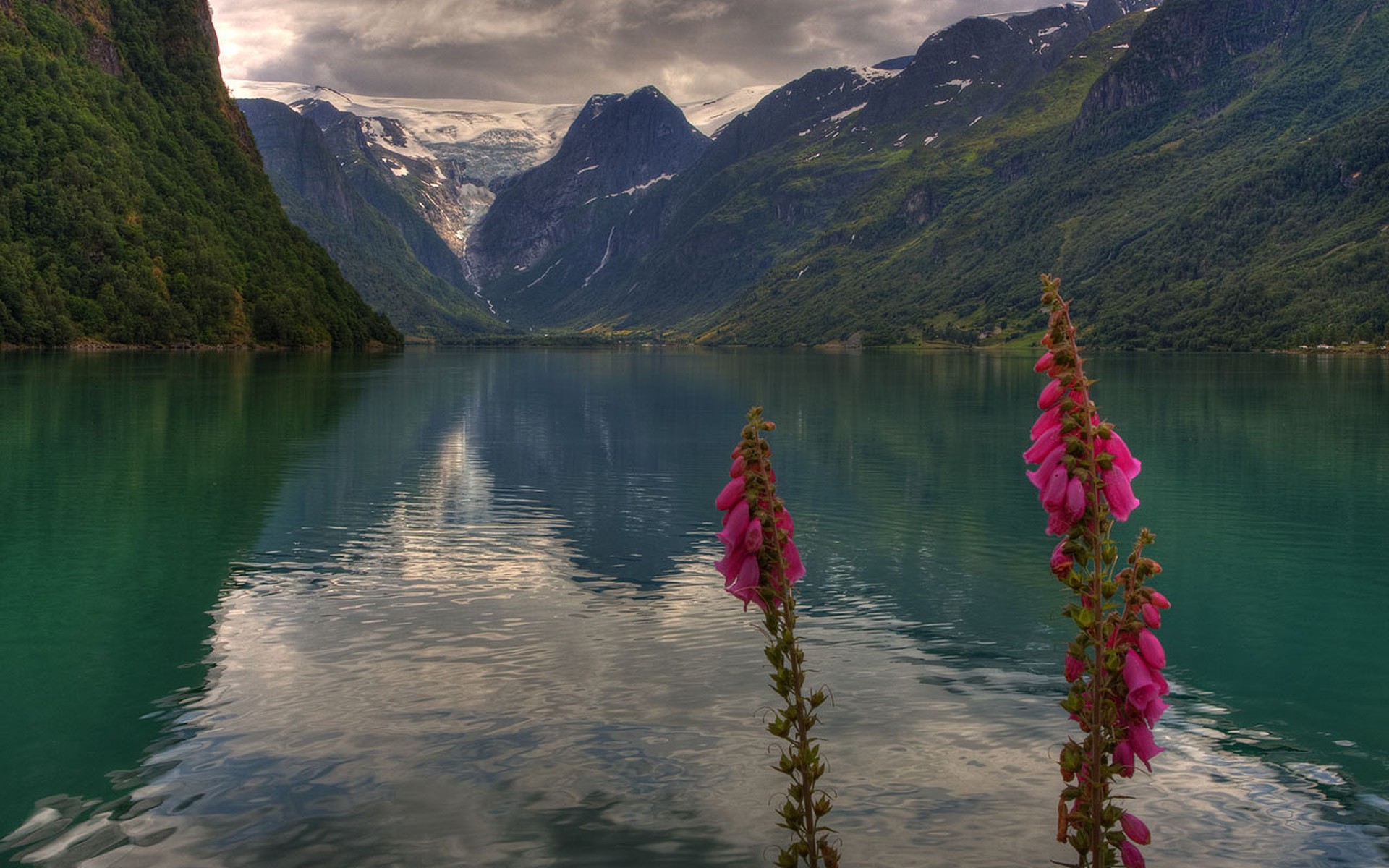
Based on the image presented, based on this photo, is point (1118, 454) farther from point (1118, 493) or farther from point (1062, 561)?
point (1062, 561)

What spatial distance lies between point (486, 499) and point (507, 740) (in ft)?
93.5

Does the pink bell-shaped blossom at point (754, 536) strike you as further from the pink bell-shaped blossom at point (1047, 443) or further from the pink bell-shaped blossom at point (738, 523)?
the pink bell-shaped blossom at point (1047, 443)

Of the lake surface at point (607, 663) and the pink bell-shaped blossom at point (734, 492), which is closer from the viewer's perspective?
the pink bell-shaped blossom at point (734, 492)

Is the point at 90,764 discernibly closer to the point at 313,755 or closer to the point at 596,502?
the point at 313,755

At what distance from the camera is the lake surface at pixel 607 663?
48.9 ft

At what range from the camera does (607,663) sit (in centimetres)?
2238

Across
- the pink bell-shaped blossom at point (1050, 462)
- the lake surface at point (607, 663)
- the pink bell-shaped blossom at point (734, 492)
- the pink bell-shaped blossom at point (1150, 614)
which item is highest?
the pink bell-shaped blossom at point (1050, 462)

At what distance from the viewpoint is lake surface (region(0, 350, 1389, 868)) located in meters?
14.9

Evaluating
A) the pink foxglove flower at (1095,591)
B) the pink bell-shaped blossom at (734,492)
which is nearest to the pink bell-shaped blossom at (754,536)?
the pink bell-shaped blossom at (734,492)

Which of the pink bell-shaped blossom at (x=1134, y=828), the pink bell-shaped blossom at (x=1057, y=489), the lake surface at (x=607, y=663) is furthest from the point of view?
the lake surface at (x=607, y=663)

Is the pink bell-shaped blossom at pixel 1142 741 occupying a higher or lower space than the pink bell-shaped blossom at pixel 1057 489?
lower

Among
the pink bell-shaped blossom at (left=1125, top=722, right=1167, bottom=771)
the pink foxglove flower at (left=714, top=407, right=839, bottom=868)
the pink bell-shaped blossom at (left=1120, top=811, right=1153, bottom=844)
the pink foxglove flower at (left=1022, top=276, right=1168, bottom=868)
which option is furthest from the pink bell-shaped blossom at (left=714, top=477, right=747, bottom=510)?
the pink bell-shaped blossom at (left=1120, top=811, right=1153, bottom=844)

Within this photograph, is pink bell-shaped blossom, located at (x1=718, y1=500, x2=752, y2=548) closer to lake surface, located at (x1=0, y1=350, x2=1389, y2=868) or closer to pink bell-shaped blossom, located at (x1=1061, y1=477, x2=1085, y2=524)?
pink bell-shaped blossom, located at (x1=1061, y1=477, x2=1085, y2=524)

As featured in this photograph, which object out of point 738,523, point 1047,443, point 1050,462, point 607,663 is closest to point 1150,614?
A: point 1050,462
